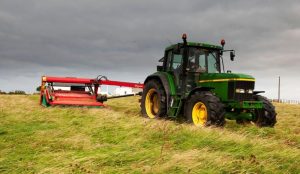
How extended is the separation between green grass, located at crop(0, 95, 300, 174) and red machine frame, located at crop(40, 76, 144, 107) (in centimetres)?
359

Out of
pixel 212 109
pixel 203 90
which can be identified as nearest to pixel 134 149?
pixel 212 109

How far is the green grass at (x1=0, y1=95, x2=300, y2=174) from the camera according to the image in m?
4.46

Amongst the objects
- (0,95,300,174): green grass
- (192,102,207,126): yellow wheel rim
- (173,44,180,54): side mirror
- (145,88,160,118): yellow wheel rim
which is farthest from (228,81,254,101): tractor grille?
(145,88,160,118): yellow wheel rim

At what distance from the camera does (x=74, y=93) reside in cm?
1322

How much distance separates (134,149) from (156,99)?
5787 mm

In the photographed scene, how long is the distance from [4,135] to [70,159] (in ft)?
8.87

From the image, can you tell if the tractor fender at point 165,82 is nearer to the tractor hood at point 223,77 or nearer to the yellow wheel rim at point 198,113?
the tractor hood at point 223,77

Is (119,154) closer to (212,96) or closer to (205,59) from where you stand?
(212,96)

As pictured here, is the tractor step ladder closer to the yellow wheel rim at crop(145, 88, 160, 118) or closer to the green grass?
the yellow wheel rim at crop(145, 88, 160, 118)

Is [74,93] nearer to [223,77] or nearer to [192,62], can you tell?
[192,62]

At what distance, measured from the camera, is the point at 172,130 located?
6961 millimetres

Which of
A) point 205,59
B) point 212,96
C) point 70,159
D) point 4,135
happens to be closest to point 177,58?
point 205,59

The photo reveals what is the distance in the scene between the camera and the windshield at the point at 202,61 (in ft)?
31.9

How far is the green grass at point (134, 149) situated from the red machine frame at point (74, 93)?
359cm
